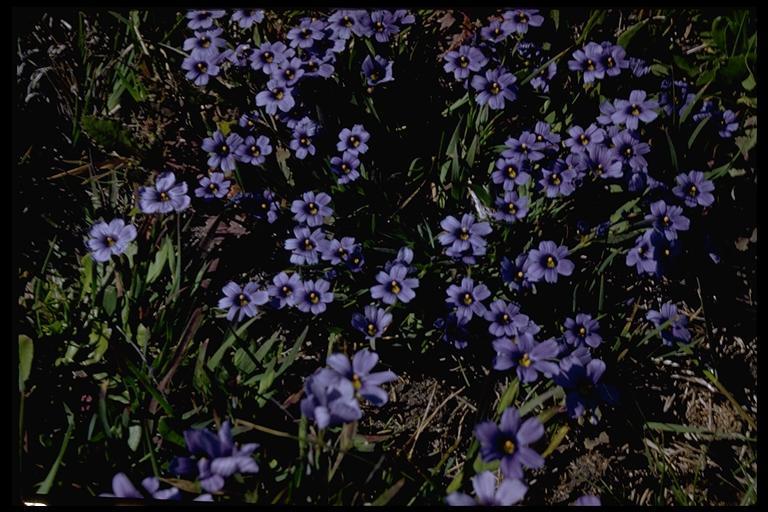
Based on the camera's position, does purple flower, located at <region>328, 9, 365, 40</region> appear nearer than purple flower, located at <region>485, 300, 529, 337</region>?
No

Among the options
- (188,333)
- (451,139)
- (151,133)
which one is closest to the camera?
(188,333)

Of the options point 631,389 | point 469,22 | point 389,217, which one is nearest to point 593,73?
point 469,22

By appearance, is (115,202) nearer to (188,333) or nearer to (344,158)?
(188,333)

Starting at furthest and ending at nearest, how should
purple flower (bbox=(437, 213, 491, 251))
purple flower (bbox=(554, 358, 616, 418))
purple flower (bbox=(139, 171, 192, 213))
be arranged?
purple flower (bbox=(139, 171, 192, 213)) < purple flower (bbox=(437, 213, 491, 251)) < purple flower (bbox=(554, 358, 616, 418))

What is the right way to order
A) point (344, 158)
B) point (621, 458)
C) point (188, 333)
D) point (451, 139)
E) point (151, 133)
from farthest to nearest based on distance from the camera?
point (151, 133) < point (451, 139) < point (344, 158) < point (621, 458) < point (188, 333)

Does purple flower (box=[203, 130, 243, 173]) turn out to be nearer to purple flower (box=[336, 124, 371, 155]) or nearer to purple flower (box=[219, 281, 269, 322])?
purple flower (box=[336, 124, 371, 155])

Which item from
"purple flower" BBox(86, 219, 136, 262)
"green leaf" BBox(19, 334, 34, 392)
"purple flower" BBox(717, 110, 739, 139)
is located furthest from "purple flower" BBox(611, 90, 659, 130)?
"green leaf" BBox(19, 334, 34, 392)

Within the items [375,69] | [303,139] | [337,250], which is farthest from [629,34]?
[337,250]
